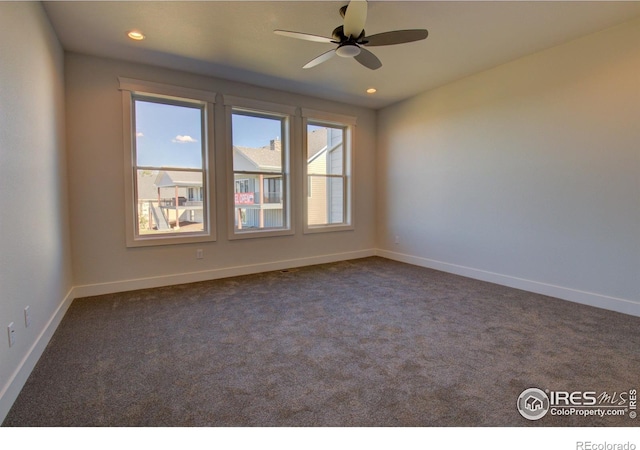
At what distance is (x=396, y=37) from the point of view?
265 centimetres

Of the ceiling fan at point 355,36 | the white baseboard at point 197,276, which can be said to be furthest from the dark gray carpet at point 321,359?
the ceiling fan at point 355,36

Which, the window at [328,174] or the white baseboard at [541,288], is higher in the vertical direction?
the window at [328,174]

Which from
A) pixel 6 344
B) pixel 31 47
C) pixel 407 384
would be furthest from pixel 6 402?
pixel 31 47

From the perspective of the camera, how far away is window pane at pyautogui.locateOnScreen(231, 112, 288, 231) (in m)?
4.71

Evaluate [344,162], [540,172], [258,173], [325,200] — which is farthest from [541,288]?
[258,173]

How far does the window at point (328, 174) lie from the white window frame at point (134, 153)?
5.18ft

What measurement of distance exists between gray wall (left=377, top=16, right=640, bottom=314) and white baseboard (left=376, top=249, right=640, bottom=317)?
0.04ft

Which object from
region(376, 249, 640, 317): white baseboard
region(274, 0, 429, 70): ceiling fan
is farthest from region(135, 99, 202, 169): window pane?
region(376, 249, 640, 317): white baseboard

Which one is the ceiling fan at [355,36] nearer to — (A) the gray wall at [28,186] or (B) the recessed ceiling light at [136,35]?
(B) the recessed ceiling light at [136,35]

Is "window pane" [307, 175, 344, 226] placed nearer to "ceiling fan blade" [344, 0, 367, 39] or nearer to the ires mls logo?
"ceiling fan blade" [344, 0, 367, 39]

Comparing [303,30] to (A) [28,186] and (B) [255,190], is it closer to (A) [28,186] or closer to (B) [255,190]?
(B) [255,190]

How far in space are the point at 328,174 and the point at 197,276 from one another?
278cm
